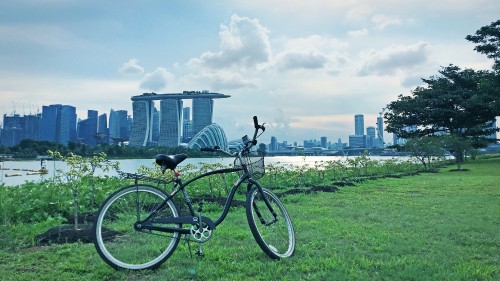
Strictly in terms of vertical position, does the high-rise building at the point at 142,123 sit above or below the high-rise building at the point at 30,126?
above

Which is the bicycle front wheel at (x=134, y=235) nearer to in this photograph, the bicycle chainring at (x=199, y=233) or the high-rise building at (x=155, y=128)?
the bicycle chainring at (x=199, y=233)

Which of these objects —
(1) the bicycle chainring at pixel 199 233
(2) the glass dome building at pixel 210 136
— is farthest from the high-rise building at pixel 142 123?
(1) the bicycle chainring at pixel 199 233

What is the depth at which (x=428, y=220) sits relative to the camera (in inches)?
249

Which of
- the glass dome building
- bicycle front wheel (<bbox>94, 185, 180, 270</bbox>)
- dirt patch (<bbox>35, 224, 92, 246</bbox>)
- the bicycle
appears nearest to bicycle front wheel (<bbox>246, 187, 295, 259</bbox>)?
the bicycle

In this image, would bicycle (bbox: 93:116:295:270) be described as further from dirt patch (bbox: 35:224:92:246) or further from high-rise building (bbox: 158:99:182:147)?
high-rise building (bbox: 158:99:182:147)

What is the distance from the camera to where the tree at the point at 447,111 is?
110 ft

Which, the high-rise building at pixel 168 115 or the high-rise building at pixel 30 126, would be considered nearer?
the high-rise building at pixel 30 126

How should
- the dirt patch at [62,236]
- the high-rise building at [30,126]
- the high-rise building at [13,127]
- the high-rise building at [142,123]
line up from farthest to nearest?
the high-rise building at [142,123] → the high-rise building at [30,126] → the high-rise building at [13,127] → the dirt patch at [62,236]

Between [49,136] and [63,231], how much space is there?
129 feet

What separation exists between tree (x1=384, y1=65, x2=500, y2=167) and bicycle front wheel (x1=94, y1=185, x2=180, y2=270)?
33854mm

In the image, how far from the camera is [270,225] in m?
4.35

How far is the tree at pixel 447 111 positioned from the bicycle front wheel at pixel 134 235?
33.9 m

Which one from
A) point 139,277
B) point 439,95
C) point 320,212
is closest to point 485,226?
point 320,212

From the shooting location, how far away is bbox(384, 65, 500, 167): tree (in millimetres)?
33531
